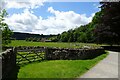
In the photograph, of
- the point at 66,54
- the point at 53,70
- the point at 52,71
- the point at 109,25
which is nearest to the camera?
the point at 52,71

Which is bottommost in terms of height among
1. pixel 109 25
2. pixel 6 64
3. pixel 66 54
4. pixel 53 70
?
pixel 53 70

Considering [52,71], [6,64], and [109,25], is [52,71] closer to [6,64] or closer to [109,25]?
[6,64]

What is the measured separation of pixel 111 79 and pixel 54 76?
294 cm

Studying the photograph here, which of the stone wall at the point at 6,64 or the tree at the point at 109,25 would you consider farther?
the tree at the point at 109,25

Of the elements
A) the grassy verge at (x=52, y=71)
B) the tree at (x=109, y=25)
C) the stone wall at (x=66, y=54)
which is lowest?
the grassy verge at (x=52, y=71)

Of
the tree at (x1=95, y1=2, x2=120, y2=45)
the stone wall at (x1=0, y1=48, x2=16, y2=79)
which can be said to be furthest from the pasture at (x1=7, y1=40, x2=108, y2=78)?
the tree at (x1=95, y1=2, x2=120, y2=45)

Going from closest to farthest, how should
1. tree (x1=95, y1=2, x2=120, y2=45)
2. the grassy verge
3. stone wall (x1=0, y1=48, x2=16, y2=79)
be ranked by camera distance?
1. stone wall (x1=0, y1=48, x2=16, y2=79)
2. the grassy verge
3. tree (x1=95, y1=2, x2=120, y2=45)

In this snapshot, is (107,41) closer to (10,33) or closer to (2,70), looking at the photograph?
(10,33)

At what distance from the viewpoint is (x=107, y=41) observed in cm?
5209

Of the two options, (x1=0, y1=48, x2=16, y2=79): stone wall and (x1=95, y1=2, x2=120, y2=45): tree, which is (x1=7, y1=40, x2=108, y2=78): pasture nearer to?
(x1=0, y1=48, x2=16, y2=79): stone wall

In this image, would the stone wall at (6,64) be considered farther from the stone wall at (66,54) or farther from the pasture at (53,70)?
the stone wall at (66,54)

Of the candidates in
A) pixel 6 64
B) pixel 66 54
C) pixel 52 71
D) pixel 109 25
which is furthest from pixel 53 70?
pixel 109 25

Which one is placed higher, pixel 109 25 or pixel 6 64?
pixel 109 25

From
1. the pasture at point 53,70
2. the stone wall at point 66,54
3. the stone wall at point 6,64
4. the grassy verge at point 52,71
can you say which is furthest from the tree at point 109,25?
the stone wall at point 6,64
